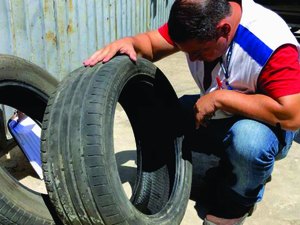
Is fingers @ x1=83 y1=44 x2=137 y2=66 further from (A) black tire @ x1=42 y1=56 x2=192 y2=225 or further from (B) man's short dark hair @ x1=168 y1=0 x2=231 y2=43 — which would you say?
(B) man's short dark hair @ x1=168 y1=0 x2=231 y2=43

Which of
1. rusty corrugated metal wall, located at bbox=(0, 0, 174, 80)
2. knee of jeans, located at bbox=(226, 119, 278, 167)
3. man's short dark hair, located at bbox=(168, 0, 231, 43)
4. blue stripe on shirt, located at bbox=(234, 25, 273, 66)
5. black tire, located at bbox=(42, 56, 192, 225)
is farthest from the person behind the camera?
A: rusty corrugated metal wall, located at bbox=(0, 0, 174, 80)

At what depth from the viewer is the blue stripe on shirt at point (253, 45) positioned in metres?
2.34

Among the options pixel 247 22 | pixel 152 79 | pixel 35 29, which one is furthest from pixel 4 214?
pixel 35 29

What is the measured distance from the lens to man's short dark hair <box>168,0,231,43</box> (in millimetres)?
2225

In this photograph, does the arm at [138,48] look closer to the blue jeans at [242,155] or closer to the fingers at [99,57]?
the fingers at [99,57]

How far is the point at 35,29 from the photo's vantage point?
3908mm

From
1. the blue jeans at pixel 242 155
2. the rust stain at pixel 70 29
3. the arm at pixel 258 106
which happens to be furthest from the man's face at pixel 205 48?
the rust stain at pixel 70 29

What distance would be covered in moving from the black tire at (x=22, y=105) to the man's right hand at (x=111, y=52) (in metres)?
0.56

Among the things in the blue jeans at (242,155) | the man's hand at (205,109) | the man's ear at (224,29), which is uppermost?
the man's ear at (224,29)

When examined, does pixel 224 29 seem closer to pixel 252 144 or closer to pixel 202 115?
pixel 202 115

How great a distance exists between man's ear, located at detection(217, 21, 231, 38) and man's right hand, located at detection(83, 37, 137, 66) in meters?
0.49

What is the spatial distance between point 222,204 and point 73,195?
1118 mm

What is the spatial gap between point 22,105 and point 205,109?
1.24m

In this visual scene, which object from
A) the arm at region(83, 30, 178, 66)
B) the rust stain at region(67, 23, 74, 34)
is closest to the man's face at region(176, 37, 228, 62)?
the arm at region(83, 30, 178, 66)
